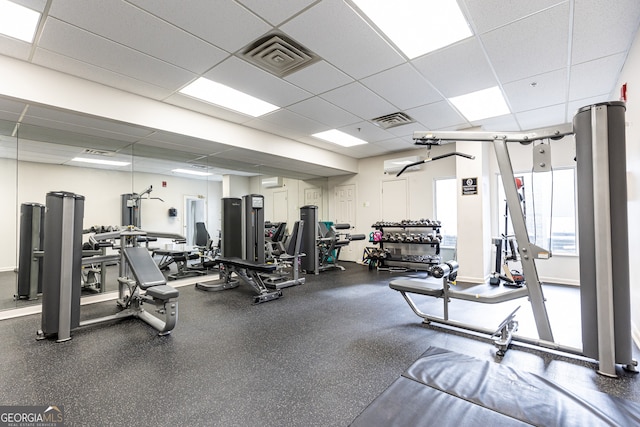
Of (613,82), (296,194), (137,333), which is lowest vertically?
(137,333)

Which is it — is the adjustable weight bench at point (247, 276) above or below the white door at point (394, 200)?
below

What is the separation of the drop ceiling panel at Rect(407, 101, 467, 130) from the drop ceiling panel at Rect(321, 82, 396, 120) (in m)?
0.46

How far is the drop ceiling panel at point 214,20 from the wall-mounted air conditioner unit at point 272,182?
5604 mm

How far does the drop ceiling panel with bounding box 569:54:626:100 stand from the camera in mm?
3083

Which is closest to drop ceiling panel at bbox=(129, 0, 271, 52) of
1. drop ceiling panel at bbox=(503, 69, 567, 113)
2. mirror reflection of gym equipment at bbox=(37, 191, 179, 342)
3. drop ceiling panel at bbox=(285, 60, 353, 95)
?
drop ceiling panel at bbox=(285, 60, 353, 95)

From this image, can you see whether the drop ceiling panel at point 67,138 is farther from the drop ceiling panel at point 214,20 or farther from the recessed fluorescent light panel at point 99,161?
the drop ceiling panel at point 214,20

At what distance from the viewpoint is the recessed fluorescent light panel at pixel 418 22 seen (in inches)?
91.2

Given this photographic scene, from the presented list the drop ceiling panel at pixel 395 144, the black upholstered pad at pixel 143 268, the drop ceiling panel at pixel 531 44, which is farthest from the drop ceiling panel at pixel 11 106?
the drop ceiling panel at pixel 395 144

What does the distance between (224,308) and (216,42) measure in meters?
3.14

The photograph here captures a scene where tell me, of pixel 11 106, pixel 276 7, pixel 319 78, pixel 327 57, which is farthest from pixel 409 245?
pixel 11 106

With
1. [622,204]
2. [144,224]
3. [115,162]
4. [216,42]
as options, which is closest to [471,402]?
[622,204]

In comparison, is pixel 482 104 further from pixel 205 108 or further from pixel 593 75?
pixel 205 108

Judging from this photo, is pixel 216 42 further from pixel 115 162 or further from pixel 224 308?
pixel 115 162

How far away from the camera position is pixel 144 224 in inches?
277
